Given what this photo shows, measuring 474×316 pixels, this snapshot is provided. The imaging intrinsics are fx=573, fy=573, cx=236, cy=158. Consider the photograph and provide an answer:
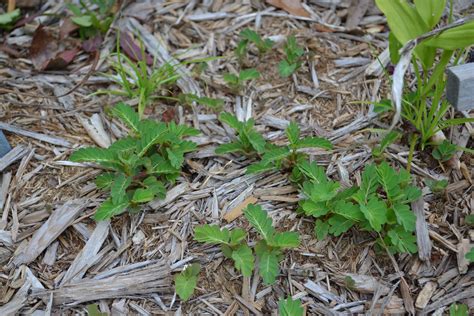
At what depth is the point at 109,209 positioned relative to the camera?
184cm

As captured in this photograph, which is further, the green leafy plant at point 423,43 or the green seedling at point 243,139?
the green seedling at point 243,139

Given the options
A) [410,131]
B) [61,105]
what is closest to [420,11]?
[410,131]

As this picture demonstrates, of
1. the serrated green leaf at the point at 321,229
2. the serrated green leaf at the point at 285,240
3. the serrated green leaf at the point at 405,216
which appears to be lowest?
the serrated green leaf at the point at 321,229

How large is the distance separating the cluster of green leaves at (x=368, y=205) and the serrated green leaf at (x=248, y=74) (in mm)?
510

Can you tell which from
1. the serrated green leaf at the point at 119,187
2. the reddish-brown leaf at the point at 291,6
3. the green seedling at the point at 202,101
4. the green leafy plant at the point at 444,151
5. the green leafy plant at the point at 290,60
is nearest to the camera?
the serrated green leaf at the point at 119,187

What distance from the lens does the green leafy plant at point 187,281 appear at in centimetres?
171

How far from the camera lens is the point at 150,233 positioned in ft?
6.29

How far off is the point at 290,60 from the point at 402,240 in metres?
0.92

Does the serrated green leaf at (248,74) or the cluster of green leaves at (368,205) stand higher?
the serrated green leaf at (248,74)

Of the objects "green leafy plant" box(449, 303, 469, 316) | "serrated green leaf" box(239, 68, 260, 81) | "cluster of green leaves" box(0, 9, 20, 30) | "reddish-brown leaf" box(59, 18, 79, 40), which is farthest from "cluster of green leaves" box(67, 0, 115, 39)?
"green leafy plant" box(449, 303, 469, 316)

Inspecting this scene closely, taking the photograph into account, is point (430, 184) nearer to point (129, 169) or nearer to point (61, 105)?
point (129, 169)

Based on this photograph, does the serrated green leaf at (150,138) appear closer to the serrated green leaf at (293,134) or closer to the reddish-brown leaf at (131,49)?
the serrated green leaf at (293,134)

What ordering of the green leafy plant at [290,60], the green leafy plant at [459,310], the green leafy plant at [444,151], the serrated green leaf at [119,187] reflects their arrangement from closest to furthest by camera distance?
1. the green leafy plant at [459,310]
2. the serrated green leaf at [119,187]
3. the green leafy plant at [444,151]
4. the green leafy plant at [290,60]

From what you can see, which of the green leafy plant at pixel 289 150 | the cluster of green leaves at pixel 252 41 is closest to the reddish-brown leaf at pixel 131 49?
the cluster of green leaves at pixel 252 41
